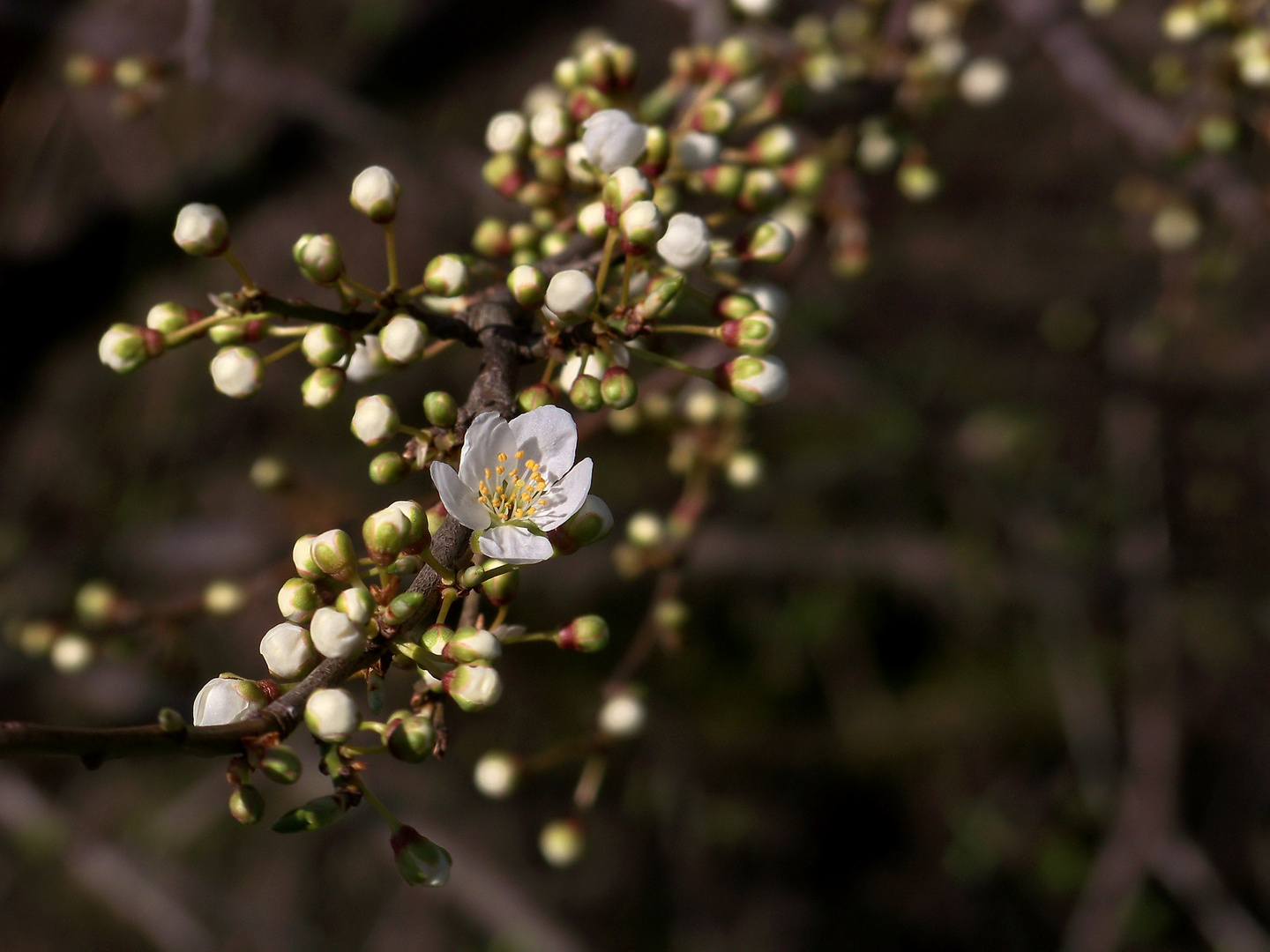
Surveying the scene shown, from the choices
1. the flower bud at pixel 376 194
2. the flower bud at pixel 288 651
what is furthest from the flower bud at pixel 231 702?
the flower bud at pixel 376 194

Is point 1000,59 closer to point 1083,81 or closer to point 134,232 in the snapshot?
point 1083,81

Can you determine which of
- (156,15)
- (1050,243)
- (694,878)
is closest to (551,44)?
(156,15)

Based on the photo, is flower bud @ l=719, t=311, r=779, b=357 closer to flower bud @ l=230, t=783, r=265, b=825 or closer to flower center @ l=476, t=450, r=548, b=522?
flower center @ l=476, t=450, r=548, b=522

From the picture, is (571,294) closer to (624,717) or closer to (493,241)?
(493,241)

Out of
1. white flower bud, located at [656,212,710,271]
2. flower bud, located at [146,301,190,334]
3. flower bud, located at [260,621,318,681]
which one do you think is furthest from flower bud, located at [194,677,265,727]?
white flower bud, located at [656,212,710,271]

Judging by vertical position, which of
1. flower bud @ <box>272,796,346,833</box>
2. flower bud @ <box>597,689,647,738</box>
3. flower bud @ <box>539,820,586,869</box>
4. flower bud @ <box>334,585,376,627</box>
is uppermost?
flower bud @ <box>334,585,376,627</box>

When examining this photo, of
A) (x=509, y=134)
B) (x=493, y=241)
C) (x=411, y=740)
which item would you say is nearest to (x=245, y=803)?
(x=411, y=740)
